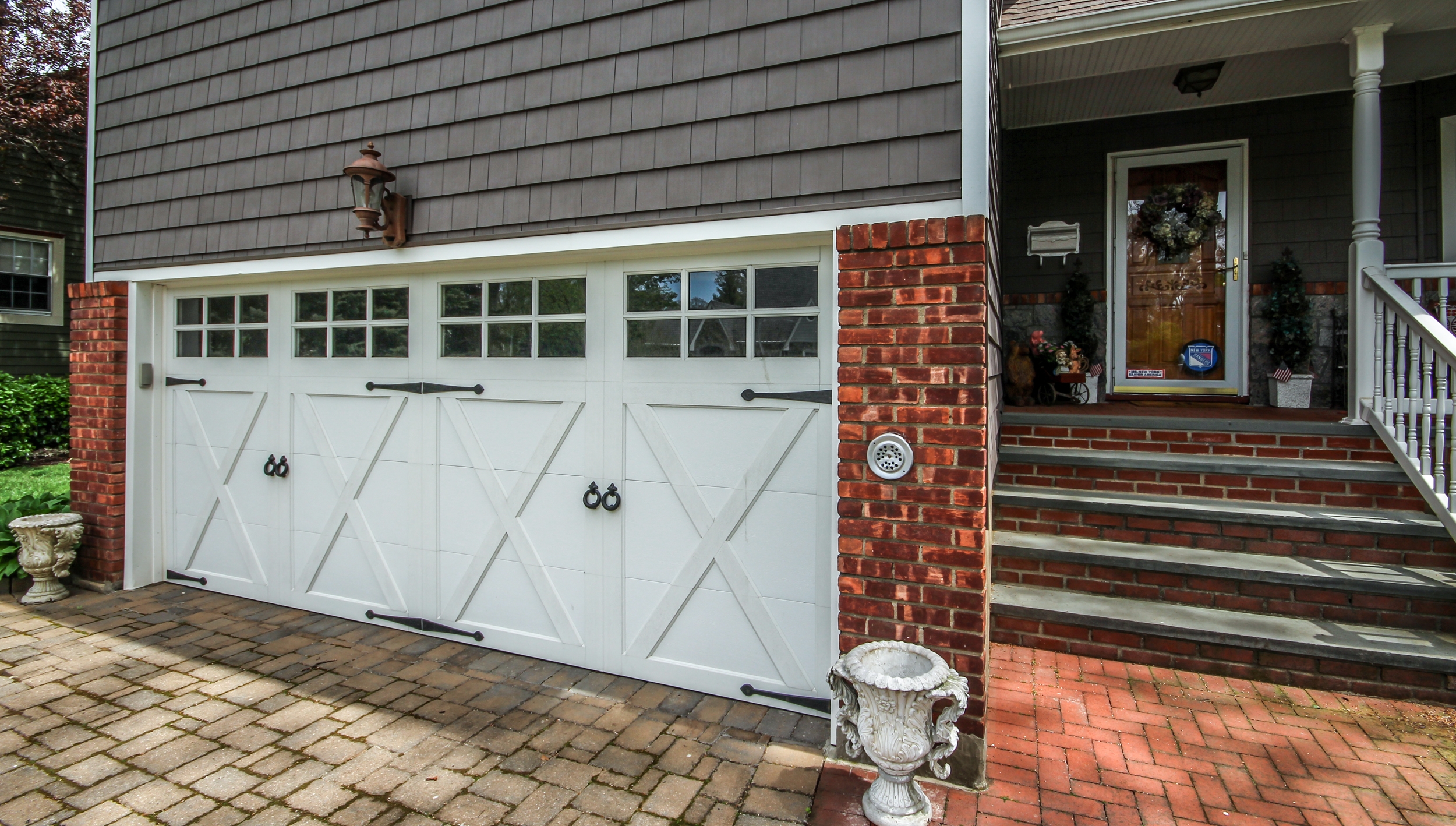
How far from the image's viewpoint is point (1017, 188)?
5.43 m

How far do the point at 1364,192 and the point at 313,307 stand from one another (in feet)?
18.9

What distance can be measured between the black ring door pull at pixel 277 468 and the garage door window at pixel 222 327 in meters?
0.61

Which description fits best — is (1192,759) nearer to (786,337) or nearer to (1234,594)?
(1234,594)

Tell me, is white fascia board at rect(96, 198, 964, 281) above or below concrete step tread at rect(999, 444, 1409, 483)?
above

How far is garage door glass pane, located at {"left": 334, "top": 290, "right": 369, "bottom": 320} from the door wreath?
5238 mm

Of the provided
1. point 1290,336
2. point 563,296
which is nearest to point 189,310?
point 563,296

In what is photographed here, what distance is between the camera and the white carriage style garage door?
279 cm

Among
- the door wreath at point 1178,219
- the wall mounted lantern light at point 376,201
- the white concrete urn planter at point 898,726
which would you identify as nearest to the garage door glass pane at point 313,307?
the wall mounted lantern light at point 376,201

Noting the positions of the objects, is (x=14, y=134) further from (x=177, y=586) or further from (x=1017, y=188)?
(x=1017, y=188)

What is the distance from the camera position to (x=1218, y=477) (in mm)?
3498

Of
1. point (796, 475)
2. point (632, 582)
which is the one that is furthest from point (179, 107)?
point (796, 475)

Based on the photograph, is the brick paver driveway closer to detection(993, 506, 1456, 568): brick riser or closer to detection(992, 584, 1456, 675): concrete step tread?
detection(992, 584, 1456, 675): concrete step tread

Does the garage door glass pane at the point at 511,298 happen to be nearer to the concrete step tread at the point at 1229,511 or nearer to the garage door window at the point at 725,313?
the garage door window at the point at 725,313

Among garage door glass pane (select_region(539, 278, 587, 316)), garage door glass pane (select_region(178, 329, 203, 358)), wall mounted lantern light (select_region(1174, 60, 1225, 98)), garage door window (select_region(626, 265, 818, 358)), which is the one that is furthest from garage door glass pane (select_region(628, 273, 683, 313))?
wall mounted lantern light (select_region(1174, 60, 1225, 98))
